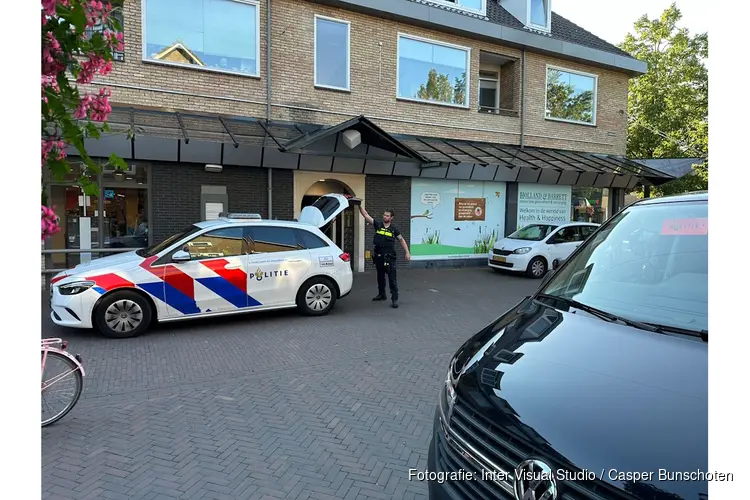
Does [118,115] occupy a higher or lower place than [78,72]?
higher

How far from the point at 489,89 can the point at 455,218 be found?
20.5 ft

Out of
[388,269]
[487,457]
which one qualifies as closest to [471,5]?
[388,269]

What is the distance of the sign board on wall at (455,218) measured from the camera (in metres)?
14.8

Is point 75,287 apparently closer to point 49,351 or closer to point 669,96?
point 49,351

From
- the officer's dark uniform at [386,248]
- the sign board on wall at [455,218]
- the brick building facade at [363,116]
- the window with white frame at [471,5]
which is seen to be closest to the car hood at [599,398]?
A: the officer's dark uniform at [386,248]

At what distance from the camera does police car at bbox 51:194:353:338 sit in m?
6.59

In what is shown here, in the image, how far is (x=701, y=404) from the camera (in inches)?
64.4

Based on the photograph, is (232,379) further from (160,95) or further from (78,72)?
(160,95)

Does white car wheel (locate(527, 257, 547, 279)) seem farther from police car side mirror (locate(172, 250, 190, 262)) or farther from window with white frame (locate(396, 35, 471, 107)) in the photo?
police car side mirror (locate(172, 250, 190, 262))

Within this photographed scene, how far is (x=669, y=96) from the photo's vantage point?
2777 centimetres

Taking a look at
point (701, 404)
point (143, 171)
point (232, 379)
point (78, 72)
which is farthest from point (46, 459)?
point (143, 171)

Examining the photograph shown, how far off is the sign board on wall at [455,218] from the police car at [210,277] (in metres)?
6.41

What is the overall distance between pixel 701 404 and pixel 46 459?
14.1ft

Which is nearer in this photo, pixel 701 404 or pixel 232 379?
pixel 701 404
